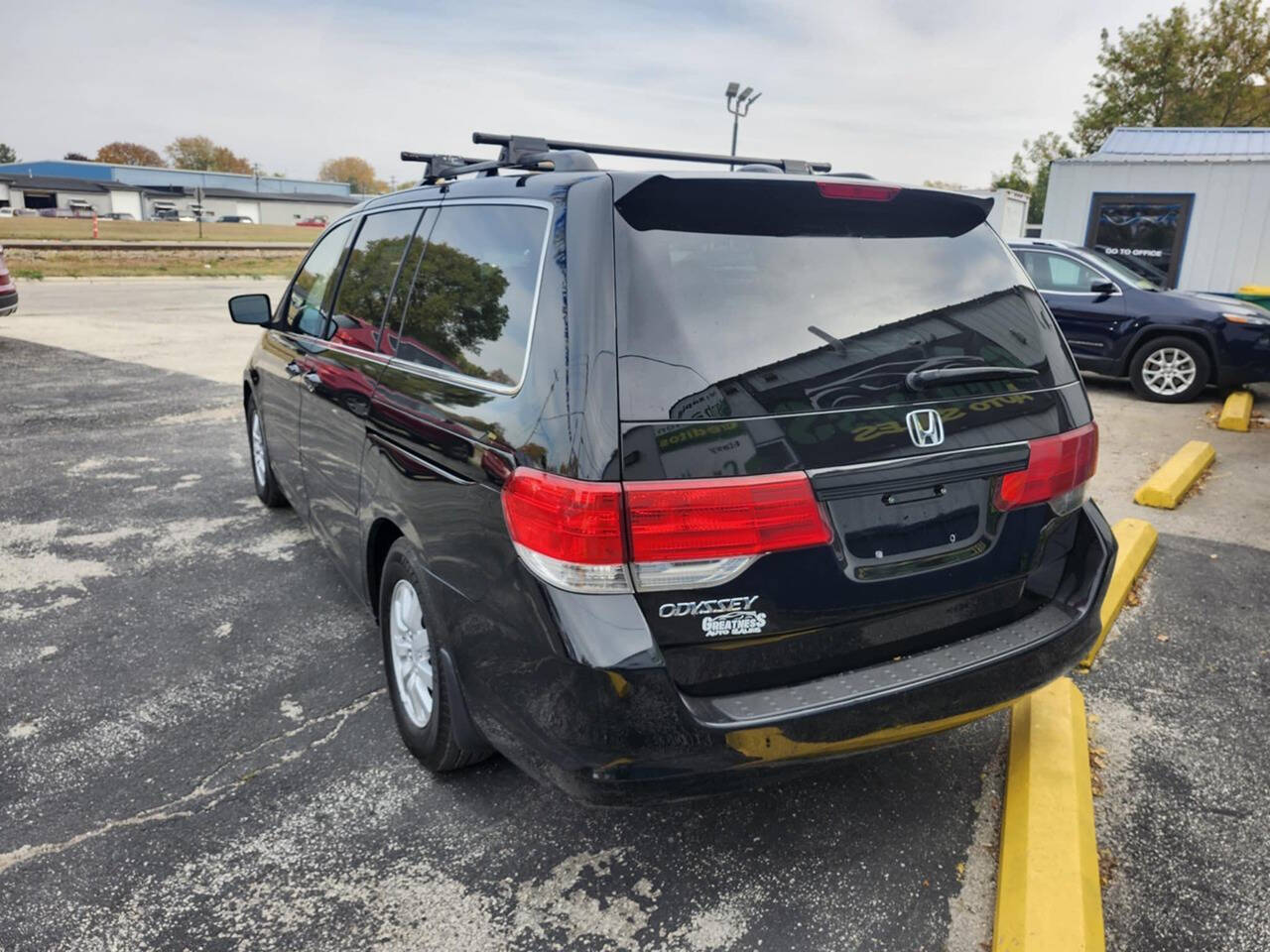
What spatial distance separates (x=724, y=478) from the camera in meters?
2.05

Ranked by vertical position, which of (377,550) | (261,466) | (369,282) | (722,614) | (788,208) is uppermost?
(788,208)

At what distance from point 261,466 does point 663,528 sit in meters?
4.20

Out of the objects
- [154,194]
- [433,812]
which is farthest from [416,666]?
[154,194]

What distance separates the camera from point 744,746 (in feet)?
6.92

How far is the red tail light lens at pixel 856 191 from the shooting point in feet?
8.00

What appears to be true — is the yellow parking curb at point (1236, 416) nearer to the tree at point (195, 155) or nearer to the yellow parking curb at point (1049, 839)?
the yellow parking curb at point (1049, 839)

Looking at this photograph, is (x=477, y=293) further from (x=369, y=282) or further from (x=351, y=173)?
(x=351, y=173)

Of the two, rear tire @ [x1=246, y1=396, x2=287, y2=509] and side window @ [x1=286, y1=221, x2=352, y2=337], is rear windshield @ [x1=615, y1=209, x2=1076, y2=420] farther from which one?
rear tire @ [x1=246, y1=396, x2=287, y2=509]

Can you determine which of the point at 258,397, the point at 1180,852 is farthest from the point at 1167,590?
the point at 258,397

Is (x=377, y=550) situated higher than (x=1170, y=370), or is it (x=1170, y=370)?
(x=377, y=550)

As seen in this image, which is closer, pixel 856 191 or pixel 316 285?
pixel 856 191

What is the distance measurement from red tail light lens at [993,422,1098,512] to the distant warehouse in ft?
310

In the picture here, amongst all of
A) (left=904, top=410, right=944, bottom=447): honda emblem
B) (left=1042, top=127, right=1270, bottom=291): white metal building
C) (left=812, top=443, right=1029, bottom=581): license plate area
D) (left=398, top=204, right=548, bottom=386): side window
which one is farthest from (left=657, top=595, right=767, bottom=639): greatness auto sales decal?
(left=1042, top=127, right=1270, bottom=291): white metal building

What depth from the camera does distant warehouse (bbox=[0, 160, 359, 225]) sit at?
318 feet
